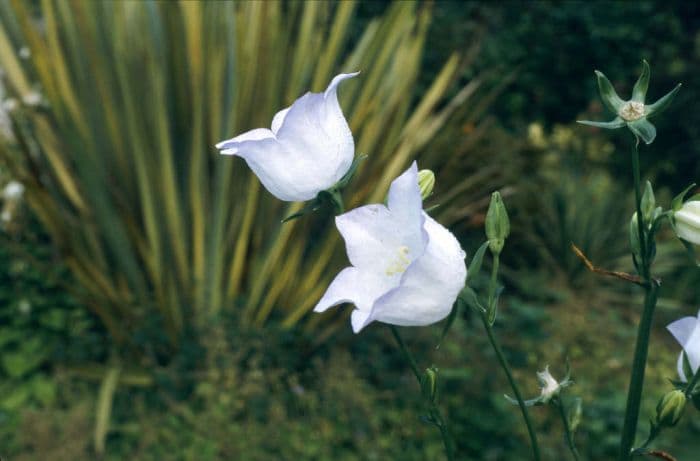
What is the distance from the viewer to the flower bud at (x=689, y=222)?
668mm

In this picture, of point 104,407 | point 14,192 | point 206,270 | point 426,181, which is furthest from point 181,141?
point 426,181

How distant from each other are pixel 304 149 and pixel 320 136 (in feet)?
0.06

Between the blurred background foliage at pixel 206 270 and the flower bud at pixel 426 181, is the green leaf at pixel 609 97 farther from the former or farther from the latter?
the blurred background foliage at pixel 206 270

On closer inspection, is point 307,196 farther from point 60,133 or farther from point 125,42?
point 60,133

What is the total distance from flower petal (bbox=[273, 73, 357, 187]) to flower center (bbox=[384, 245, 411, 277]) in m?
0.08

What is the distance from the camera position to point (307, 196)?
2.41 ft

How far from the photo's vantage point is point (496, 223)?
0.75m

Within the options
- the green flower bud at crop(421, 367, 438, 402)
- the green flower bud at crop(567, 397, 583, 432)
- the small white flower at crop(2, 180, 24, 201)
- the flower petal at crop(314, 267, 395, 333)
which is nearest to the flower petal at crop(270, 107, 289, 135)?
the flower petal at crop(314, 267, 395, 333)

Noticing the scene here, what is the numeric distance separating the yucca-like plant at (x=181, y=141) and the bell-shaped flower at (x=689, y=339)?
2.27 meters

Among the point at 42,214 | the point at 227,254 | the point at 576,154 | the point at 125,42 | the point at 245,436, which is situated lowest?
the point at 576,154

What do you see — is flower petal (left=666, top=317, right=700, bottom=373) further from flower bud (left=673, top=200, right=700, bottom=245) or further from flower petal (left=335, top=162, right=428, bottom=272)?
flower petal (left=335, top=162, right=428, bottom=272)

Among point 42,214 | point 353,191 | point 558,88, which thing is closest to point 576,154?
point 558,88

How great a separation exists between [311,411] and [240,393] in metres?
0.25

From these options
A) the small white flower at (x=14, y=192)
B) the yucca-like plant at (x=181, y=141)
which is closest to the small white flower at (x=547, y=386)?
the yucca-like plant at (x=181, y=141)
